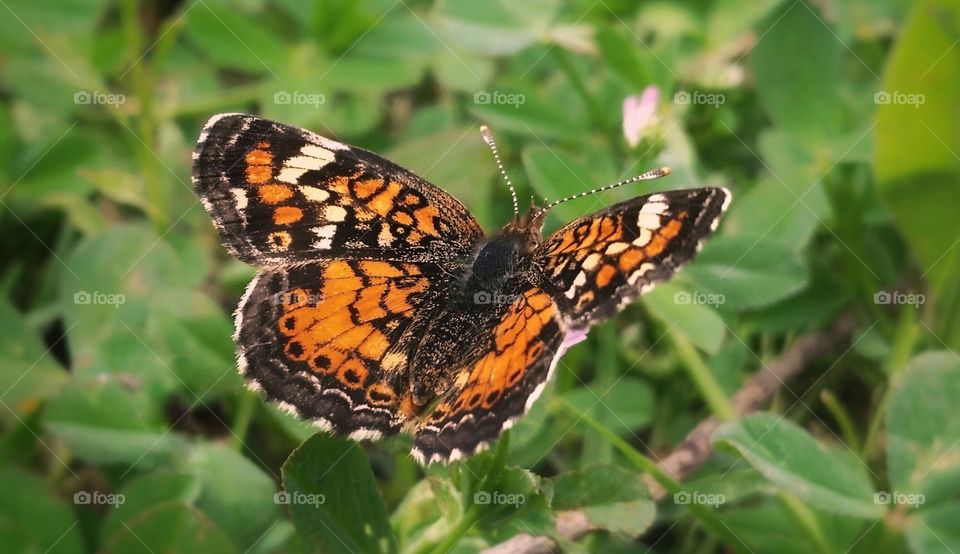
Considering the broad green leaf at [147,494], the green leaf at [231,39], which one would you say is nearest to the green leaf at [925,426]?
the broad green leaf at [147,494]

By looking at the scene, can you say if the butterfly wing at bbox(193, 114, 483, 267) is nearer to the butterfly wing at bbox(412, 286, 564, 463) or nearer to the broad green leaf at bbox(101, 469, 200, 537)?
the butterfly wing at bbox(412, 286, 564, 463)

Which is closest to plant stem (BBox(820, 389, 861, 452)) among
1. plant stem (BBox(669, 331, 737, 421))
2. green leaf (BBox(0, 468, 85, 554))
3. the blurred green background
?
the blurred green background

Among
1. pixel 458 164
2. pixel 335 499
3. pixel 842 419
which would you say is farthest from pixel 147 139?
pixel 842 419

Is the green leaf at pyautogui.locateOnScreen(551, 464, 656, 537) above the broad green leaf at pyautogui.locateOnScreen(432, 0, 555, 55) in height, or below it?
below

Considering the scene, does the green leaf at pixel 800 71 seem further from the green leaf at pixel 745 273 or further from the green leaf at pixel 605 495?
the green leaf at pixel 605 495

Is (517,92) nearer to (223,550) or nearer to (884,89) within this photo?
(884,89)

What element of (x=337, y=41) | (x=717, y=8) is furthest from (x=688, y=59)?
(x=337, y=41)

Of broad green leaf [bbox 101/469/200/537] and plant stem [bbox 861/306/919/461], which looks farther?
plant stem [bbox 861/306/919/461]
